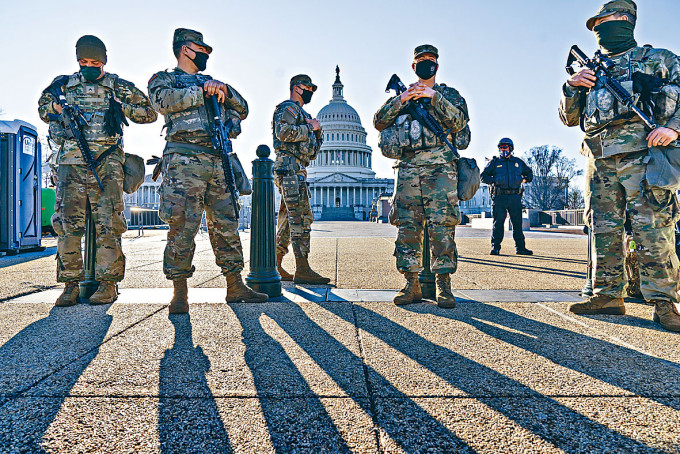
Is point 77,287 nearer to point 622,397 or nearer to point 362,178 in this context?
point 622,397

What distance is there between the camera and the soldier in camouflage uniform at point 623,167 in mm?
3227

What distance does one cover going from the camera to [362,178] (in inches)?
3799

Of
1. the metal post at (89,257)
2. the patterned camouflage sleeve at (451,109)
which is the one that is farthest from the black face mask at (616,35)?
the metal post at (89,257)

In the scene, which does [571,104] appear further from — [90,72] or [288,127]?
[90,72]

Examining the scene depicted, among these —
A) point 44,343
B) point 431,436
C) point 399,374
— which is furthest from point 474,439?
point 44,343

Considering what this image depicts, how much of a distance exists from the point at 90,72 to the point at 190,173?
1335mm

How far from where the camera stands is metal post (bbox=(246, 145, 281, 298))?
4.42 metres

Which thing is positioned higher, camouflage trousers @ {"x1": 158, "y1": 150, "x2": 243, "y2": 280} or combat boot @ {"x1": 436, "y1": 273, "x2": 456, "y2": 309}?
camouflage trousers @ {"x1": 158, "y1": 150, "x2": 243, "y2": 280}

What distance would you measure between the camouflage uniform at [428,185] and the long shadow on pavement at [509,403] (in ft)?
3.99

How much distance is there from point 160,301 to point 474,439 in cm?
322

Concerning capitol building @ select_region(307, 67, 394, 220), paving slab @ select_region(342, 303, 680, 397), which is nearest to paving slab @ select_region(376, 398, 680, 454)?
paving slab @ select_region(342, 303, 680, 397)

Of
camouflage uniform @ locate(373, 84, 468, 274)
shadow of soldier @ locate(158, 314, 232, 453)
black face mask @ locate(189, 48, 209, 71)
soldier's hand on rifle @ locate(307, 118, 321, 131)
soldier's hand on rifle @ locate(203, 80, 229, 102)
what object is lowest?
shadow of soldier @ locate(158, 314, 232, 453)

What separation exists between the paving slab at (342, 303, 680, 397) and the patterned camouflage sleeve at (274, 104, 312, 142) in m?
2.56

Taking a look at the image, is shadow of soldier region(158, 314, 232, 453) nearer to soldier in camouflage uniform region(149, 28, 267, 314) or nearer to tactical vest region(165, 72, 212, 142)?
soldier in camouflage uniform region(149, 28, 267, 314)
